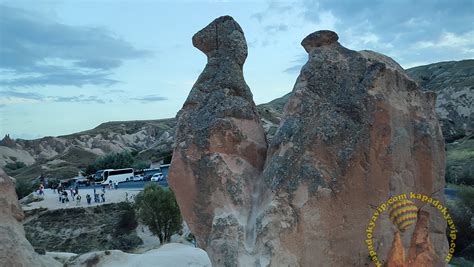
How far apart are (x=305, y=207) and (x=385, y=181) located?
104cm

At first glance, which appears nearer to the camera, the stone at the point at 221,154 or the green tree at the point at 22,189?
the stone at the point at 221,154

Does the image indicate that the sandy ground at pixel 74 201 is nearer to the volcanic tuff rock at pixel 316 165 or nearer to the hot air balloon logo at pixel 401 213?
the volcanic tuff rock at pixel 316 165

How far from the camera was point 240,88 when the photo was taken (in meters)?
6.52

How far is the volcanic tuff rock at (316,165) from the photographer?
17.0 feet

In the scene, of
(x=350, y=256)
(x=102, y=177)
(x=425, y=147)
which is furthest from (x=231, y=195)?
(x=102, y=177)

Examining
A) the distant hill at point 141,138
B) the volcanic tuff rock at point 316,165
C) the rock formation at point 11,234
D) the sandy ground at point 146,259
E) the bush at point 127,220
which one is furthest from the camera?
the distant hill at point 141,138

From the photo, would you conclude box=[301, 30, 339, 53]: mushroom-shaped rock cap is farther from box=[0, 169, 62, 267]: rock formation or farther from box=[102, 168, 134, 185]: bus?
box=[102, 168, 134, 185]: bus

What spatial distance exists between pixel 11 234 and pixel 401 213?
7.88 meters

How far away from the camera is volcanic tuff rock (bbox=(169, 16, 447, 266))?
17.0ft

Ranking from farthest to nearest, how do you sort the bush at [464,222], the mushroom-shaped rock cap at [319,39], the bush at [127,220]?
the bush at [127,220] → the bush at [464,222] → the mushroom-shaped rock cap at [319,39]

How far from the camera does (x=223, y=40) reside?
6.85 meters

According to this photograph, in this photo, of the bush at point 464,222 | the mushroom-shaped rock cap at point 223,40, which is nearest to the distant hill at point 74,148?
the bush at point 464,222

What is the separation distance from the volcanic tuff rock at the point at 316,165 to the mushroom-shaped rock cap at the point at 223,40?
0.87m

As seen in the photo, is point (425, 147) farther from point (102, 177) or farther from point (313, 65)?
→ point (102, 177)
